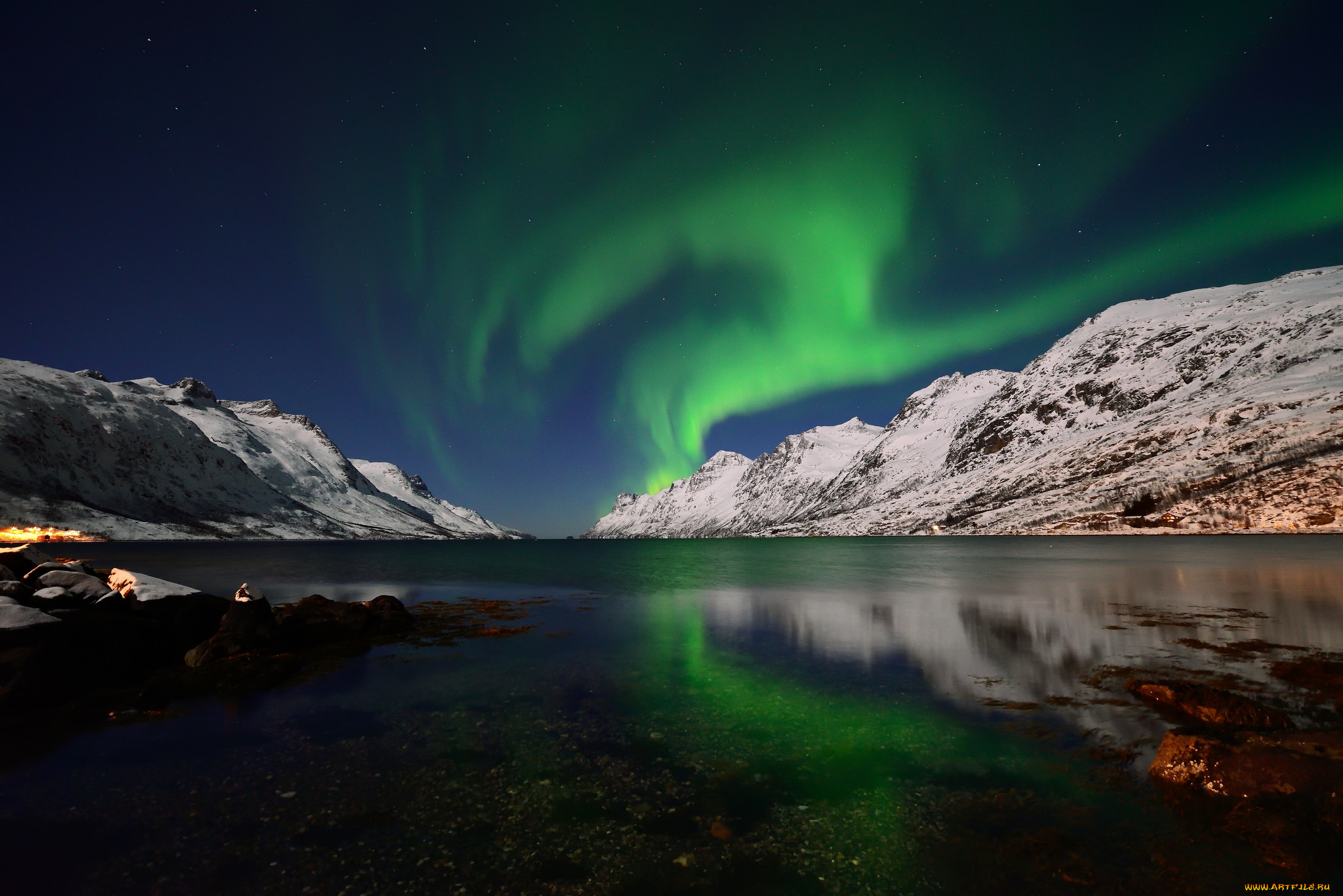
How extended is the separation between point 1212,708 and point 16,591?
39800 mm

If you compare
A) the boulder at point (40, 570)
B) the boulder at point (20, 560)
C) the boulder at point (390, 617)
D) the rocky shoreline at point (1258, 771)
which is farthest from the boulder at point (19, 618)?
the rocky shoreline at point (1258, 771)

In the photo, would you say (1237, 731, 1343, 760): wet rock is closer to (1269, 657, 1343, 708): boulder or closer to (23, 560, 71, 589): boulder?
→ (1269, 657, 1343, 708): boulder

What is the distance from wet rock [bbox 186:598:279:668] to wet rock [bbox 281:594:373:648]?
87 cm

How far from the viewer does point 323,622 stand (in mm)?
27062

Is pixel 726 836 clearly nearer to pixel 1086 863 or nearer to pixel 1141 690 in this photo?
pixel 1086 863

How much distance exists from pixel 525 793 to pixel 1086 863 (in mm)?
9789

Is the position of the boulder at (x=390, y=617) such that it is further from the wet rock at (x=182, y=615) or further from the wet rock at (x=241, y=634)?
the wet rock at (x=182, y=615)

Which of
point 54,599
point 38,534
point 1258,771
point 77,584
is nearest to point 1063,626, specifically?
point 1258,771

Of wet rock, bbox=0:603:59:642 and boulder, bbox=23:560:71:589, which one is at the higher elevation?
boulder, bbox=23:560:71:589

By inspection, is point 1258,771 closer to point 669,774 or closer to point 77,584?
point 669,774

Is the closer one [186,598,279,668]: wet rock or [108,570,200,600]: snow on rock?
[186,598,279,668]: wet rock

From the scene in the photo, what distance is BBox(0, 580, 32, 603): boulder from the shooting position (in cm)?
2012

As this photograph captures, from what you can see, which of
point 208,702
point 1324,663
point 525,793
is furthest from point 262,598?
point 1324,663

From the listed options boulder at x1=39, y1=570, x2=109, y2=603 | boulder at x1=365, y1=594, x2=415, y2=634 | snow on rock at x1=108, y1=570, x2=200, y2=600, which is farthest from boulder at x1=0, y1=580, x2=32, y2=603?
boulder at x1=365, y1=594, x2=415, y2=634
